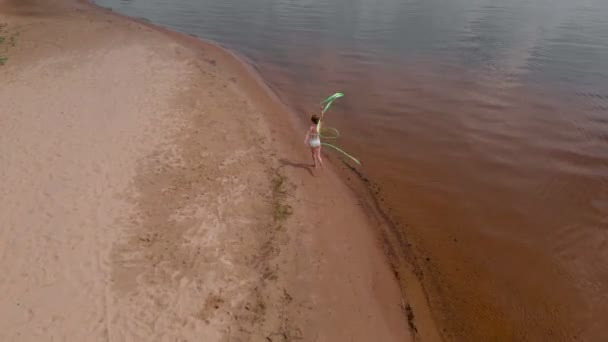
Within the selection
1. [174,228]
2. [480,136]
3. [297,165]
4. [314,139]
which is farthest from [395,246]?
[480,136]

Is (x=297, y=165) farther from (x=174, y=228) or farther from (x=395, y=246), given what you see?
(x=174, y=228)

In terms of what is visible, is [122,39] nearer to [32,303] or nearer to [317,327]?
[32,303]

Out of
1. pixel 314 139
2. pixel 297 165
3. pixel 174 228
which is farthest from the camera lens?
pixel 297 165

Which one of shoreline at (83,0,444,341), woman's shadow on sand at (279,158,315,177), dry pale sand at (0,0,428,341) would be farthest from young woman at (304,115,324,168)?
shoreline at (83,0,444,341)

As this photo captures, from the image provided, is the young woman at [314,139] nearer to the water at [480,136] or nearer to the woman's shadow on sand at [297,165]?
the woman's shadow on sand at [297,165]

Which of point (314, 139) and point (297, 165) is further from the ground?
point (314, 139)

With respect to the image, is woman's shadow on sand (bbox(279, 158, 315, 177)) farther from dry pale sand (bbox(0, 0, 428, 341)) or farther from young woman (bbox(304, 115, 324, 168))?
young woman (bbox(304, 115, 324, 168))
